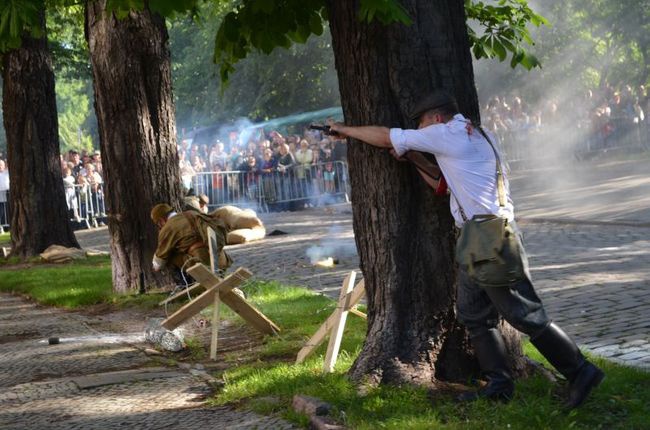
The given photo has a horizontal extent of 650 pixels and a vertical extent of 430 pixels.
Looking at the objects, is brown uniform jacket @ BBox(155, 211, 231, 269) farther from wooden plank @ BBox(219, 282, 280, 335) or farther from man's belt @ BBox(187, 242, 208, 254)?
wooden plank @ BBox(219, 282, 280, 335)

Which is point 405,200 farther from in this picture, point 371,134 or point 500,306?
point 500,306

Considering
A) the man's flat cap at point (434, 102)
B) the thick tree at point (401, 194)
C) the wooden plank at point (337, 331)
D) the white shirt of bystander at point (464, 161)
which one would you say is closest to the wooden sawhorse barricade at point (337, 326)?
the wooden plank at point (337, 331)

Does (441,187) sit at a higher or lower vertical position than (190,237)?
higher

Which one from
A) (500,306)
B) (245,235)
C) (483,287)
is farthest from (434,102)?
(245,235)

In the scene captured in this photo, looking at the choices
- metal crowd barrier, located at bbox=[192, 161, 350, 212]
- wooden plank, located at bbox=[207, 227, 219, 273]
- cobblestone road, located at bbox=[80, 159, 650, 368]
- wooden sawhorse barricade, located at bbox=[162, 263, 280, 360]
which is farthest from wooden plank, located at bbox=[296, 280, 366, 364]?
metal crowd barrier, located at bbox=[192, 161, 350, 212]

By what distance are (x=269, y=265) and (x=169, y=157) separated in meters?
3.14

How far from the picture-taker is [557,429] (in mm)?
5508

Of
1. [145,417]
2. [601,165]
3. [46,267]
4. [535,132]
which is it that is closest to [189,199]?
[46,267]

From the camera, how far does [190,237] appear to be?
11523 millimetres

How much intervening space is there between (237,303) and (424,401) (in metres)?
3.31

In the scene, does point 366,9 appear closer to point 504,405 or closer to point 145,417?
point 504,405

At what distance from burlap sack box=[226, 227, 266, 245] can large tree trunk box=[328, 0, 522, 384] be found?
504 inches

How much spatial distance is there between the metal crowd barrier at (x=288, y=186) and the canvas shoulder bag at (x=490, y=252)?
2221 centimetres

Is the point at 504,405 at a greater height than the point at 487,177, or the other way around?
the point at 487,177
